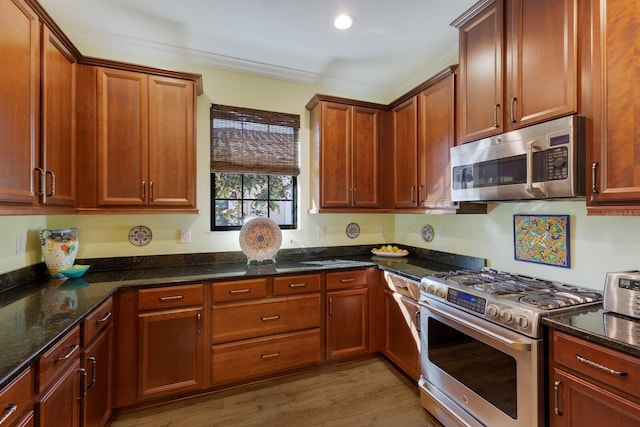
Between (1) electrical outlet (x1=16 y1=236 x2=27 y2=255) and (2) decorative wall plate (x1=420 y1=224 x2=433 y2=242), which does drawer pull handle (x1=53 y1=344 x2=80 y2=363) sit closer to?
(1) electrical outlet (x1=16 y1=236 x2=27 y2=255)

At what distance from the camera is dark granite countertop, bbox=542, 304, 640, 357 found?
3.69ft

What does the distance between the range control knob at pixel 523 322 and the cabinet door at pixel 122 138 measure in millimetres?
2543

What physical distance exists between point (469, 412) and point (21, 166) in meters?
2.81

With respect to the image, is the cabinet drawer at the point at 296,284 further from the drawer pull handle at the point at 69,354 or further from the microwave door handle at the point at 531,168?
the microwave door handle at the point at 531,168

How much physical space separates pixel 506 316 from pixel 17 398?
205 centimetres

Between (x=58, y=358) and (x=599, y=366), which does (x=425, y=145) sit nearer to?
(x=599, y=366)

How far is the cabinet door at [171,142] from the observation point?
2.31 meters

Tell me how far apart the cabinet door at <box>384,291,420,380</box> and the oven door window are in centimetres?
25

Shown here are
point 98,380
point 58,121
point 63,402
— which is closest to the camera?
point 63,402

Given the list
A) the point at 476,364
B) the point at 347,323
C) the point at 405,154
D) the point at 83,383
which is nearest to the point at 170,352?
the point at 83,383

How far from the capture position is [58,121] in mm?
1906

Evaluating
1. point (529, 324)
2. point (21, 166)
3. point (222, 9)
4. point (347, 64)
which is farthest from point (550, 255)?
point (21, 166)

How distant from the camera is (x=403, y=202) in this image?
2848 millimetres

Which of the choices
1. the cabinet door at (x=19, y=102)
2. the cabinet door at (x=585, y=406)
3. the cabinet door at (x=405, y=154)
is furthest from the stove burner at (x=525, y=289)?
the cabinet door at (x=19, y=102)
